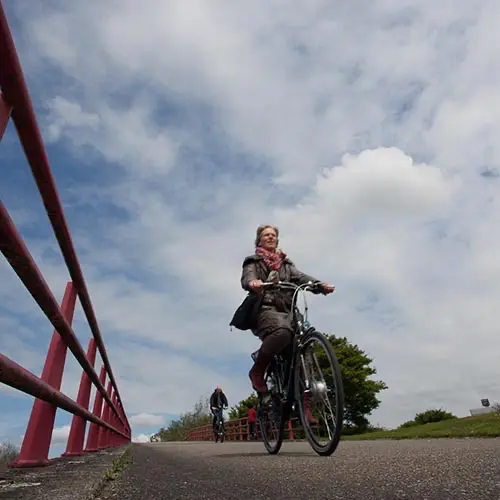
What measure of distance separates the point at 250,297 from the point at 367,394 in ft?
86.0

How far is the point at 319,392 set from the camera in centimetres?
385

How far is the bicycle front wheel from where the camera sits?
143 inches

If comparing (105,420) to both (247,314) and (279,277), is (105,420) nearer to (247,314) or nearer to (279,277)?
(247,314)

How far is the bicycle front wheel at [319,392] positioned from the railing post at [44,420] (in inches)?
70.4

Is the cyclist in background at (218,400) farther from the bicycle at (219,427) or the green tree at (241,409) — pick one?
the green tree at (241,409)

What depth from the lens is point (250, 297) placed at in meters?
4.49

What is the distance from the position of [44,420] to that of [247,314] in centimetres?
210

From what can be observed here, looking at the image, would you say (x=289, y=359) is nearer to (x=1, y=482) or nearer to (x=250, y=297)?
(x=250, y=297)

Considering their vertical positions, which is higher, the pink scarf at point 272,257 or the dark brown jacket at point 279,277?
the pink scarf at point 272,257

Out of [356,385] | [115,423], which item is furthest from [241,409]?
[115,423]

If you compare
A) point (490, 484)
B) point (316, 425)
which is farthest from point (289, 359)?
point (490, 484)

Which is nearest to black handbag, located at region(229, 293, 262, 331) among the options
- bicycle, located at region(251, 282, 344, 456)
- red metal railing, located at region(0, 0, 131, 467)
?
bicycle, located at region(251, 282, 344, 456)

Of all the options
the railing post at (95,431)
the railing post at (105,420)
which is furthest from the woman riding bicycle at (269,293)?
the railing post at (105,420)

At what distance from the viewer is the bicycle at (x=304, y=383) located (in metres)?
3.65
